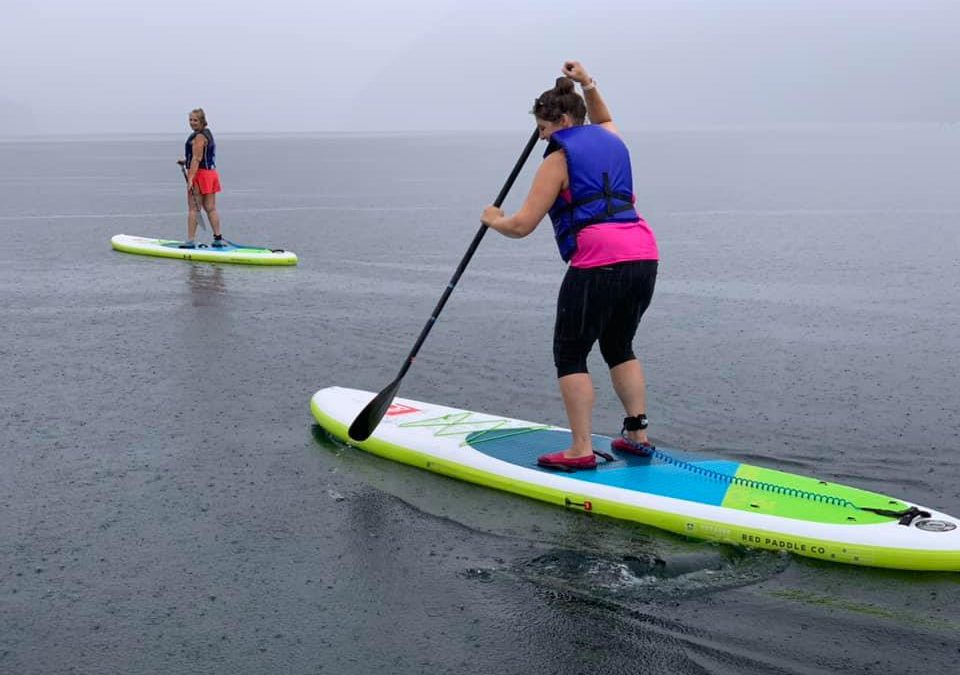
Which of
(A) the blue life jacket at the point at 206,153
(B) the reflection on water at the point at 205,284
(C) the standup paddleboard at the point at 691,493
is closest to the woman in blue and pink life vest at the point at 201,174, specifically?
(A) the blue life jacket at the point at 206,153

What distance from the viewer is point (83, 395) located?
25.1 feet

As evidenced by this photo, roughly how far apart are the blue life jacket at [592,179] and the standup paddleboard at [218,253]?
8.85 metres

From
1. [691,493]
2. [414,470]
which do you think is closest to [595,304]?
[691,493]

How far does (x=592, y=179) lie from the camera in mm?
5543

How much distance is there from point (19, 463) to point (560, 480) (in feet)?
9.55

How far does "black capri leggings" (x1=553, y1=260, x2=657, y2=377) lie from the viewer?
562cm

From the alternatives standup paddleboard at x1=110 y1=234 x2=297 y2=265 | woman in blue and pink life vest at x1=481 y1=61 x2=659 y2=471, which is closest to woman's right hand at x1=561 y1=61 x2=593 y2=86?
woman in blue and pink life vest at x1=481 y1=61 x2=659 y2=471

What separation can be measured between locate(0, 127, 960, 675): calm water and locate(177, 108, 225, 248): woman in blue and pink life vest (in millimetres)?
792

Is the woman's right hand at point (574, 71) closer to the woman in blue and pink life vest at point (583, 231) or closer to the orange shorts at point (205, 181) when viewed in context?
the woman in blue and pink life vest at point (583, 231)

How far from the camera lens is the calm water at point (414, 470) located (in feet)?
13.9

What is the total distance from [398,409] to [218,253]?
309 inches

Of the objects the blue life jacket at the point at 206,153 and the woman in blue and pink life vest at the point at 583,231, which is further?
the blue life jacket at the point at 206,153

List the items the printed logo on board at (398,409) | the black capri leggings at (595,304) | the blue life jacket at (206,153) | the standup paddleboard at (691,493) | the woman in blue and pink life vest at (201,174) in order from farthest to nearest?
the blue life jacket at (206,153)
the woman in blue and pink life vest at (201,174)
the printed logo on board at (398,409)
the black capri leggings at (595,304)
the standup paddleboard at (691,493)

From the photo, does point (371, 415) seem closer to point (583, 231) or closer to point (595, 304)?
point (595, 304)
